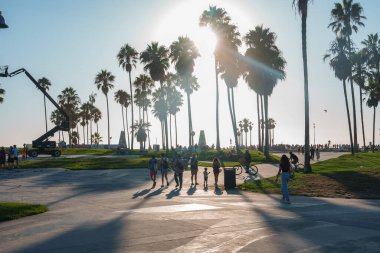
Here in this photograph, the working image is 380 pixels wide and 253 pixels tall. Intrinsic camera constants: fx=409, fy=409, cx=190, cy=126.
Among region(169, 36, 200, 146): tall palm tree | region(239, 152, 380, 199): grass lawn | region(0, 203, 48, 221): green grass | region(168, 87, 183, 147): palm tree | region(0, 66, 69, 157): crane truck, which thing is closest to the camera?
region(0, 203, 48, 221): green grass

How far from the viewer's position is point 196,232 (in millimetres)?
9438

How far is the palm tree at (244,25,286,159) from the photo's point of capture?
50.0m

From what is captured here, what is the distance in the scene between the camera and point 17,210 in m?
13.1

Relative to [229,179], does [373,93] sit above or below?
above

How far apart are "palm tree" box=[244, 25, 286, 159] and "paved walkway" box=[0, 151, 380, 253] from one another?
3426cm

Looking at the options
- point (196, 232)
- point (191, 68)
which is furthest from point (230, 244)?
point (191, 68)

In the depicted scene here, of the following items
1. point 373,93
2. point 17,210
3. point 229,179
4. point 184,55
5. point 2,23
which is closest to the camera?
point 17,210

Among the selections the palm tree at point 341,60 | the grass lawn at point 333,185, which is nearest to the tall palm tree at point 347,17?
the palm tree at point 341,60

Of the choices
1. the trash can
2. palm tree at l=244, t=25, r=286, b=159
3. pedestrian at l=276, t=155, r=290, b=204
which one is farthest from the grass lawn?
palm tree at l=244, t=25, r=286, b=159

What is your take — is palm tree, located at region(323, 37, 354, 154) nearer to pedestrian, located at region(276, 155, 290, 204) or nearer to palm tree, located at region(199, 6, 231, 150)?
palm tree, located at region(199, 6, 231, 150)

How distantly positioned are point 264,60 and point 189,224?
4200 cm

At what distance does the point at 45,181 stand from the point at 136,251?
60.0 ft

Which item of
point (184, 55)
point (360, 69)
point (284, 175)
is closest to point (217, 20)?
point (184, 55)

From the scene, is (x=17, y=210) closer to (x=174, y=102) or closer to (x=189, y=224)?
(x=189, y=224)
